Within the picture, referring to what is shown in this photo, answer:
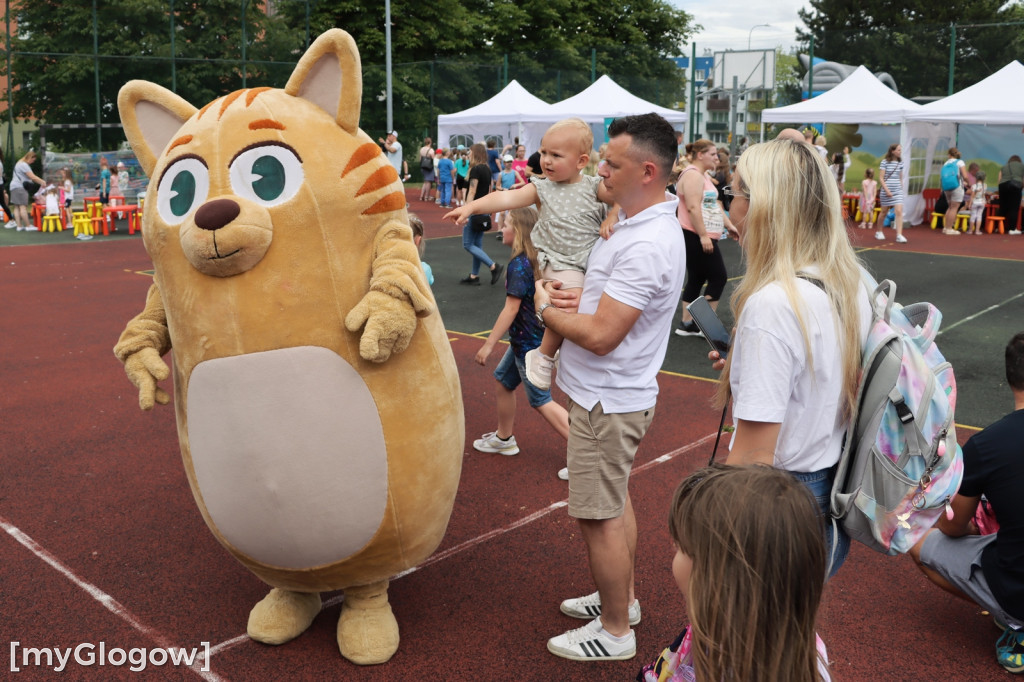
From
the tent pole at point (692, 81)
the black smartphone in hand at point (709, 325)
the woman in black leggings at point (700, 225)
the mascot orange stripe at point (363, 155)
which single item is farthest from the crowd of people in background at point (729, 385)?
the tent pole at point (692, 81)

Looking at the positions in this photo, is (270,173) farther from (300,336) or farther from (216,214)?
(300,336)

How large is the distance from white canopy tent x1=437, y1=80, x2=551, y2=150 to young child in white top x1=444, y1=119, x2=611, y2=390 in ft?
67.1

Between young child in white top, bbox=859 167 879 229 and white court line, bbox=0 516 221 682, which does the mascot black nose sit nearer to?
white court line, bbox=0 516 221 682

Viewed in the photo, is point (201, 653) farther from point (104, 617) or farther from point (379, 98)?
point (379, 98)

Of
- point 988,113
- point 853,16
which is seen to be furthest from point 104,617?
point 853,16

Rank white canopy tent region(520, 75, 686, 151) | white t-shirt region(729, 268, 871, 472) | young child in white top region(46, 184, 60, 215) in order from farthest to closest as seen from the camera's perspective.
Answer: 1. white canopy tent region(520, 75, 686, 151)
2. young child in white top region(46, 184, 60, 215)
3. white t-shirt region(729, 268, 871, 472)

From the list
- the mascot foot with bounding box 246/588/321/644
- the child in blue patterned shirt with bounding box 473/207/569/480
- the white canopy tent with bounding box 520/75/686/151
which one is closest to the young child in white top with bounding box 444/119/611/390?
the child in blue patterned shirt with bounding box 473/207/569/480

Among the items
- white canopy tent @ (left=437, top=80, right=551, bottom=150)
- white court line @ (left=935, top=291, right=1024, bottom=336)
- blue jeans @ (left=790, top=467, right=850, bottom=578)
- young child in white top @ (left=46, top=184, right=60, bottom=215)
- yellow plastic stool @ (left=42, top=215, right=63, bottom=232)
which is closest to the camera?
blue jeans @ (left=790, top=467, right=850, bottom=578)

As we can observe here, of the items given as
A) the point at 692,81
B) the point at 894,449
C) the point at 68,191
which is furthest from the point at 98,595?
the point at 692,81

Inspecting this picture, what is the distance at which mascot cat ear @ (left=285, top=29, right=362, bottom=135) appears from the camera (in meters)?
3.43

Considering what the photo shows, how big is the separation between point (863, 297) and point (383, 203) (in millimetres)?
1769

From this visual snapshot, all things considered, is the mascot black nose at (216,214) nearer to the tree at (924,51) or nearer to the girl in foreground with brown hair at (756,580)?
the girl in foreground with brown hair at (756,580)

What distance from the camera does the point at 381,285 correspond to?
126 inches

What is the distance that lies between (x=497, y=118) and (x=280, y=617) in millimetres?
22161
